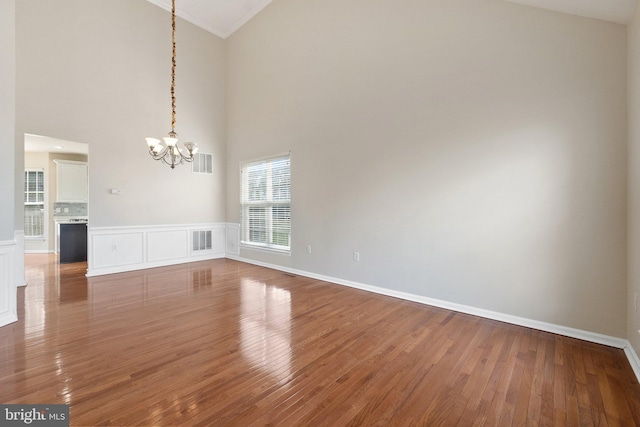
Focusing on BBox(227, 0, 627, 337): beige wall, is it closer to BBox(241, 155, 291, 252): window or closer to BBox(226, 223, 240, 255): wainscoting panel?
BBox(241, 155, 291, 252): window

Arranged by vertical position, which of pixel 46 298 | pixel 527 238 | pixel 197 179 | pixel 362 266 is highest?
pixel 197 179

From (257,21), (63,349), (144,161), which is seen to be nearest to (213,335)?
(63,349)

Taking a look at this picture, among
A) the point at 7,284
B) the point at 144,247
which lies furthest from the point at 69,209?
the point at 7,284

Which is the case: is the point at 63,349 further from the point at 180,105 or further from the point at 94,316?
the point at 180,105

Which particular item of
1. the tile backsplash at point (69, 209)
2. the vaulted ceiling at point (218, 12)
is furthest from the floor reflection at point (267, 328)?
the tile backsplash at point (69, 209)

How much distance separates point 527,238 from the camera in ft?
9.00

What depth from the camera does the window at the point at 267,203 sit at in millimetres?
5176

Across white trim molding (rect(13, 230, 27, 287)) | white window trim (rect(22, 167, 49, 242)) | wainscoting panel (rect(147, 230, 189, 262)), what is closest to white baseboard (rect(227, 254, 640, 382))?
wainscoting panel (rect(147, 230, 189, 262))

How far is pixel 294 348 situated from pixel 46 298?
12.0 ft

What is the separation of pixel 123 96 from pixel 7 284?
3.76 metres

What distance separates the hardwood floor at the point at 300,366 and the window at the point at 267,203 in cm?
204

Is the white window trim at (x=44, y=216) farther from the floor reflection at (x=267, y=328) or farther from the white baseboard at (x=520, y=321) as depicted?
the white baseboard at (x=520, y=321)

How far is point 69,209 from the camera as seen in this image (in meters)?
7.11

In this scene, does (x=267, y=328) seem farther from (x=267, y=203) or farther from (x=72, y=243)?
(x=72, y=243)
